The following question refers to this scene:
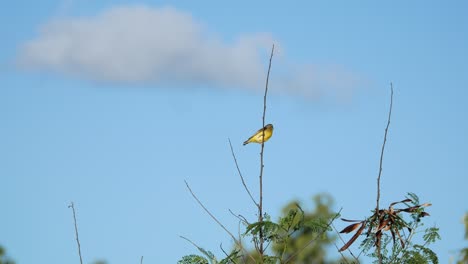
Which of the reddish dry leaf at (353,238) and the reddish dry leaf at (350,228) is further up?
the reddish dry leaf at (350,228)

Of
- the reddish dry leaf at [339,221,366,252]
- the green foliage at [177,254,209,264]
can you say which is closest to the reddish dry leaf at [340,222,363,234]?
the reddish dry leaf at [339,221,366,252]

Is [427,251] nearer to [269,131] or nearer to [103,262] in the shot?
[103,262]

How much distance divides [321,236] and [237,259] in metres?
0.57

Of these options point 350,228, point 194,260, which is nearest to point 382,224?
point 350,228

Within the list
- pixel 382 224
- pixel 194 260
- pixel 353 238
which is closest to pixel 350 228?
pixel 353 238

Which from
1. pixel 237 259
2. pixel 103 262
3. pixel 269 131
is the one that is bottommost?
pixel 237 259

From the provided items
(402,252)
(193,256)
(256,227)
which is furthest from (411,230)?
(193,256)

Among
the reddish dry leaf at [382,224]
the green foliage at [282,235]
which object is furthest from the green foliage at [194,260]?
the reddish dry leaf at [382,224]

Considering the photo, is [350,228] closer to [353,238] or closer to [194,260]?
[353,238]

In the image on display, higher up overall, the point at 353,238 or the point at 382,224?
the point at 382,224

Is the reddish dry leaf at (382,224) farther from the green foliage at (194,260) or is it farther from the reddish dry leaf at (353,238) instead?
the green foliage at (194,260)

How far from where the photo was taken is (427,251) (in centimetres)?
620

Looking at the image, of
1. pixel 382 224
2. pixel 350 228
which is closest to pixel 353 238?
pixel 350 228

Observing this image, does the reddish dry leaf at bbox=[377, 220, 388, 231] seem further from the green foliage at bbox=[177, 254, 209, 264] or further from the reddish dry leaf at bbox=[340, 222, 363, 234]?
the green foliage at bbox=[177, 254, 209, 264]
